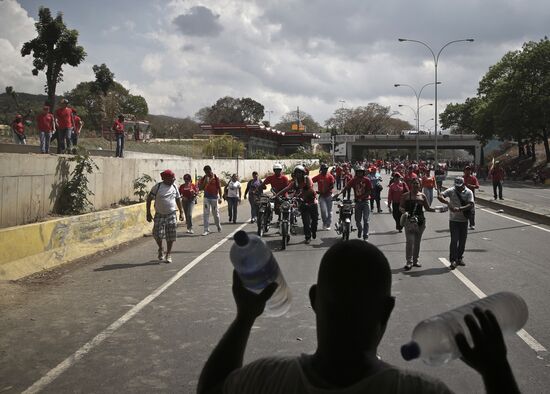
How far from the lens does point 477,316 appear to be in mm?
1530

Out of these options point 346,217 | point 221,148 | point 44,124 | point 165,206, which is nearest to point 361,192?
point 346,217

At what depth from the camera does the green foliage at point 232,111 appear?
393ft

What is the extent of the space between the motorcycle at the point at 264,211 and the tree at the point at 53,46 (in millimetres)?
19985

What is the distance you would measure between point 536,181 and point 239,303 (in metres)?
52.6

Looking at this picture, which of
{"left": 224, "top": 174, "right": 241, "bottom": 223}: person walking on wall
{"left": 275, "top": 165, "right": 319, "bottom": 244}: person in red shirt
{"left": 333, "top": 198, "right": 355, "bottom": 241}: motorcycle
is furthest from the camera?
{"left": 224, "top": 174, "right": 241, "bottom": 223}: person walking on wall

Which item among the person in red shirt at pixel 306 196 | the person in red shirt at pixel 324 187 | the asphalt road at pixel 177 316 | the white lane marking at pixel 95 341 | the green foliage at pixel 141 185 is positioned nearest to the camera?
the white lane marking at pixel 95 341

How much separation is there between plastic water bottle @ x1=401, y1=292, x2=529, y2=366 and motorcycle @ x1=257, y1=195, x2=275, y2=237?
1209 centimetres

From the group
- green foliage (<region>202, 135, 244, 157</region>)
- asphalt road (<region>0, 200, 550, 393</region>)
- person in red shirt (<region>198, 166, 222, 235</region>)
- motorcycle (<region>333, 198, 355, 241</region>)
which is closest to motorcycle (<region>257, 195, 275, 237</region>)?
person in red shirt (<region>198, 166, 222, 235</region>)

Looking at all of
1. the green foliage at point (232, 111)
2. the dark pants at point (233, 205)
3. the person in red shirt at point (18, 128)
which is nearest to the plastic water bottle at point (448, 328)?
the dark pants at point (233, 205)

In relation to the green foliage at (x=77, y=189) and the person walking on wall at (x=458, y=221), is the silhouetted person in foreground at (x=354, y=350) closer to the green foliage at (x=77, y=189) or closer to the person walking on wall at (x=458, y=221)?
the person walking on wall at (x=458, y=221)

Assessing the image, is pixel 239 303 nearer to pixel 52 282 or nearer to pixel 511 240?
pixel 52 282

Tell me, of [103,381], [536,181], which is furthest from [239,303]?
[536,181]

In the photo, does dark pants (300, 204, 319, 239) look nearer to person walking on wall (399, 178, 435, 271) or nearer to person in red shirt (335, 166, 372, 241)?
person in red shirt (335, 166, 372, 241)

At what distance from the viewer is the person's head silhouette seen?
1.67 meters
